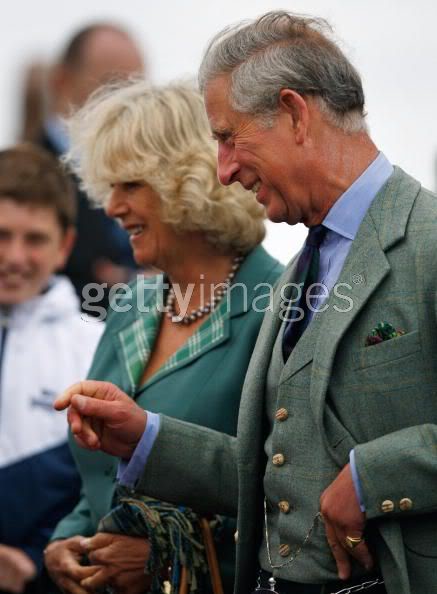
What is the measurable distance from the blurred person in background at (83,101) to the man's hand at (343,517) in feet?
10.3

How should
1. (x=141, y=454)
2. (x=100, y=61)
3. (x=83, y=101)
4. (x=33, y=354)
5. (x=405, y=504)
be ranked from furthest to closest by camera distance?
(x=100, y=61) → (x=83, y=101) → (x=33, y=354) → (x=141, y=454) → (x=405, y=504)

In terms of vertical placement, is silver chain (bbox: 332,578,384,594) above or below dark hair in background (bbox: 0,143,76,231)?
below

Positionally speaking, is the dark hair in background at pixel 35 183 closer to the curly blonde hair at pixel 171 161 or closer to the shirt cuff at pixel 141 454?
the curly blonde hair at pixel 171 161

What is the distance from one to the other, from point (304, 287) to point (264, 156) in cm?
35

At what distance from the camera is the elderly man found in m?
2.78

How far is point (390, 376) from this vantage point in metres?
2.80

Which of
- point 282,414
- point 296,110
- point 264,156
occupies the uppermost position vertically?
point 296,110

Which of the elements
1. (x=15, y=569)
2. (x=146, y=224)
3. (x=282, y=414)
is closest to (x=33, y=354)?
(x=15, y=569)

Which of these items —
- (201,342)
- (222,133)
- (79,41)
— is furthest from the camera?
(79,41)

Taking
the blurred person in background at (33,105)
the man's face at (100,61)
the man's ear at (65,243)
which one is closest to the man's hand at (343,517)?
the man's ear at (65,243)

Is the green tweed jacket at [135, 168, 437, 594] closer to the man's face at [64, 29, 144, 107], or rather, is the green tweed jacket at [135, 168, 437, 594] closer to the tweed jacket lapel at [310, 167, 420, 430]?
the tweed jacket lapel at [310, 167, 420, 430]

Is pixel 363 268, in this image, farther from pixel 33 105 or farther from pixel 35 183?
pixel 33 105

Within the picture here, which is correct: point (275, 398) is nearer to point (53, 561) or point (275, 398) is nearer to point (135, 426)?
point (135, 426)

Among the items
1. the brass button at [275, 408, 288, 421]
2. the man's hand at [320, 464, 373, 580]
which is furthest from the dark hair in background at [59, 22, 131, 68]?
the man's hand at [320, 464, 373, 580]
